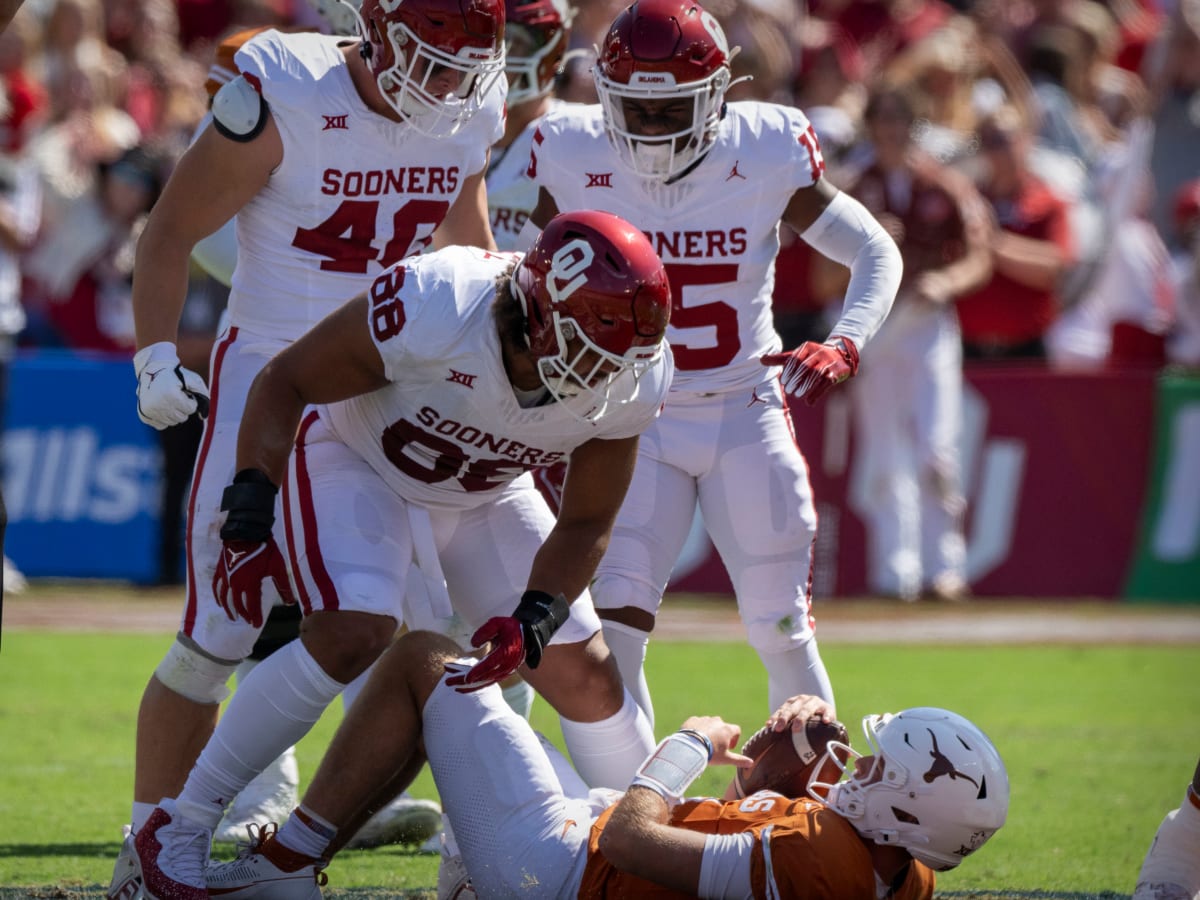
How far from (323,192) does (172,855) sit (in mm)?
1789

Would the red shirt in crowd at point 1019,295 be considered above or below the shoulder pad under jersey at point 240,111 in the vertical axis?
below

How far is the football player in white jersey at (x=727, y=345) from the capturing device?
538cm

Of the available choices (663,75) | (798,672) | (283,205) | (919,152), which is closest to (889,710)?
(798,672)

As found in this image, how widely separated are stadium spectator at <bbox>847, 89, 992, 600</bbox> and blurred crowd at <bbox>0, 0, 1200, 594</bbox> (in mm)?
17

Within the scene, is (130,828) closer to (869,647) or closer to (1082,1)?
(869,647)

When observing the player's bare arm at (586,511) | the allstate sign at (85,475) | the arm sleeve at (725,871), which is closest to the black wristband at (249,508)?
the player's bare arm at (586,511)

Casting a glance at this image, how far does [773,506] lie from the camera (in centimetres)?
541

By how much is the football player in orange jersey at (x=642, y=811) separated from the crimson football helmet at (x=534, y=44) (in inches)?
104

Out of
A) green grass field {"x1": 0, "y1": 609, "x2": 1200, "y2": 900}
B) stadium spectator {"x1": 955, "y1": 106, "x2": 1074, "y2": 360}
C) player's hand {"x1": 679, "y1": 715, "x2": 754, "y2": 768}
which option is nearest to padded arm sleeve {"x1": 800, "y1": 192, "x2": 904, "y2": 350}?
player's hand {"x1": 679, "y1": 715, "x2": 754, "y2": 768}

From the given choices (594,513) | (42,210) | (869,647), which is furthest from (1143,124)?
(594,513)

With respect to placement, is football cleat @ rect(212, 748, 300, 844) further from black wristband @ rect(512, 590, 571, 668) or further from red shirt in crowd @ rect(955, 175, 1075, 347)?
red shirt in crowd @ rect(955, 175, 1075, 347)

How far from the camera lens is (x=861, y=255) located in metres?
5.46

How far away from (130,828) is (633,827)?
1.44 meters

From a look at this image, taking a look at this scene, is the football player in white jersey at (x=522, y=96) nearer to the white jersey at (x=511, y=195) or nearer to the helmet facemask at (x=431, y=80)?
the white jersey at (x=511, y=195)
